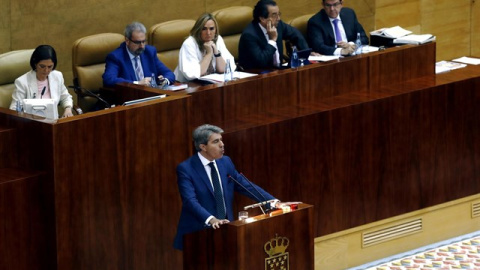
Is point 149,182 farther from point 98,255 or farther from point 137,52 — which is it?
point 137,52

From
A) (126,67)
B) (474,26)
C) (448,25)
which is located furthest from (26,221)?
(474,26)

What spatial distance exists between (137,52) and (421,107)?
Result: 72.0 inches

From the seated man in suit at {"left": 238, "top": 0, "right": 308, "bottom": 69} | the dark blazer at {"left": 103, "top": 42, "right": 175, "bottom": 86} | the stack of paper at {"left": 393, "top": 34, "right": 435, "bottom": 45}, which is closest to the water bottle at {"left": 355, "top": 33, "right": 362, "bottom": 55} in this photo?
the stack of paper at {"left": 393, "top": 34, "right": 435, "bottom": 45}

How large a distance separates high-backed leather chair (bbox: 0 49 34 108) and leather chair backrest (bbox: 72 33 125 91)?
38 cm

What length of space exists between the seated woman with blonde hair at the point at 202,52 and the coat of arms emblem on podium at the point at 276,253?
2.04 m

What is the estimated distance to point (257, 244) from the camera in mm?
6355

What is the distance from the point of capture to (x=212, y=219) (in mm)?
6465

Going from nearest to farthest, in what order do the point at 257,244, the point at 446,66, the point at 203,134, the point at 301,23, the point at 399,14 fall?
1. the point at 257,244
2. the point at 203,134
3. the point at 446,66
4. the point at 301,23
5. the point at 399,14

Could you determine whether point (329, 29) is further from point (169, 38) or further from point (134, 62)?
point (134, 62)

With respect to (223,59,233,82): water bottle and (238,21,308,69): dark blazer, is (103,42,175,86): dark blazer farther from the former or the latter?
(238,21,308,69): dark blazer

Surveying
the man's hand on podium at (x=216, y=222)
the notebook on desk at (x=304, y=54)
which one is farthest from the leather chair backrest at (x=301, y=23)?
the man's hand on podium at (x=216, y=222)

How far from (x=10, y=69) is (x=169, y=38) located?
131cm

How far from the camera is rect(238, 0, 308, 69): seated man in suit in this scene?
8.59 m

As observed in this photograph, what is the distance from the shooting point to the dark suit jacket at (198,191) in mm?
6660
